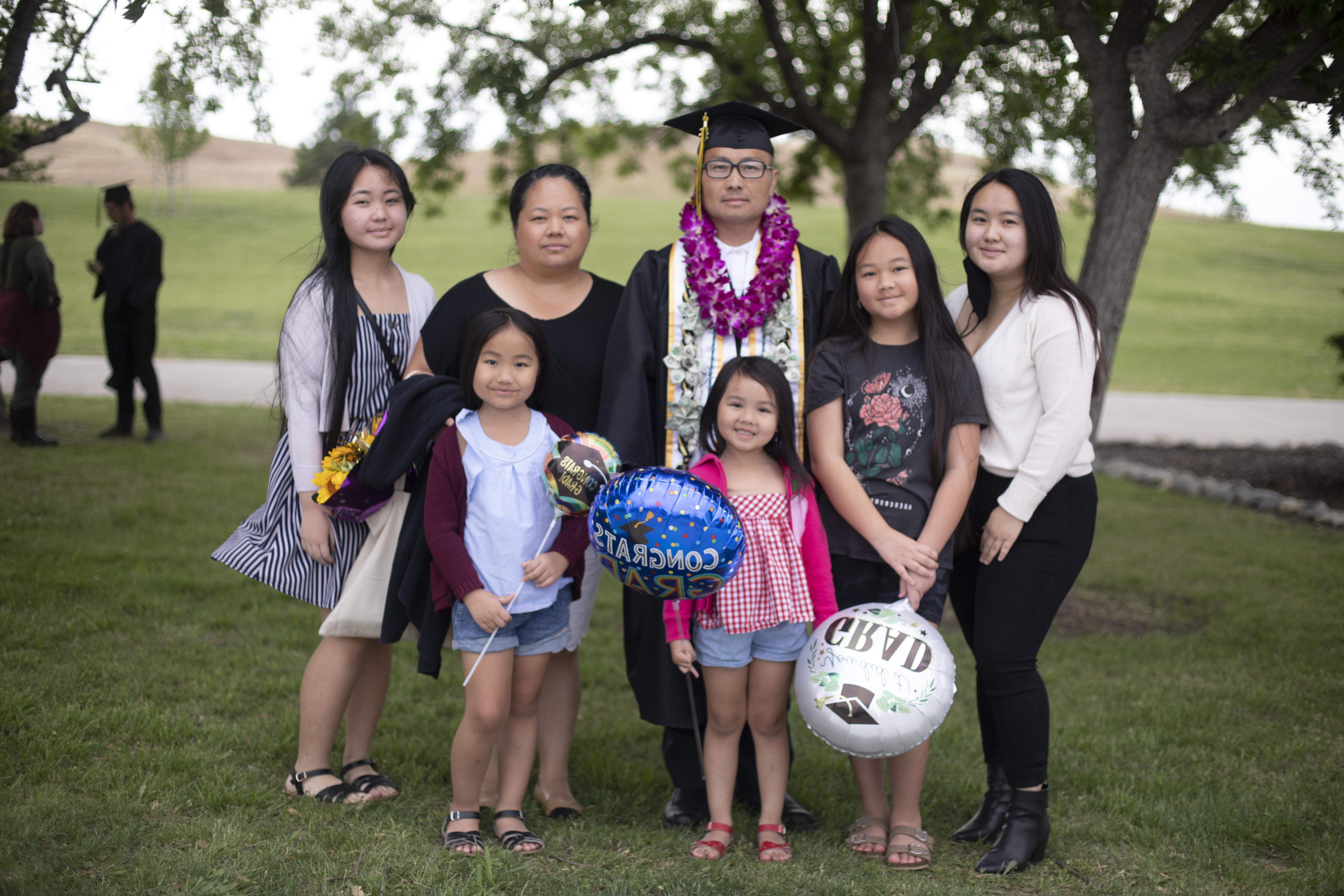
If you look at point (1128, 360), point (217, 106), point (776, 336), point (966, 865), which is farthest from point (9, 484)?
point (1128, 360)

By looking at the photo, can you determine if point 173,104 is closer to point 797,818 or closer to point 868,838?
point 797,818

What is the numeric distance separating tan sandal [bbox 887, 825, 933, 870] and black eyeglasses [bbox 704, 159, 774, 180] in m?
2.06

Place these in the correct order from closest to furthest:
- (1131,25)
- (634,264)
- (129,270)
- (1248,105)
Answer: (1248,105) < (1131,25) < (129,270) < (634,264)

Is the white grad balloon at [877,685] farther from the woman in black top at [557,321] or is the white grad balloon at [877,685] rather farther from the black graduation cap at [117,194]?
the black graduation cap at [117,194]

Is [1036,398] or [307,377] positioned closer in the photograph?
[1036,398]

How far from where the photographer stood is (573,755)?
3994 mm

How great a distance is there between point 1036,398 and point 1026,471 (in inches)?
9.0

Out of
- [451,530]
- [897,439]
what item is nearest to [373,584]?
[451,530]

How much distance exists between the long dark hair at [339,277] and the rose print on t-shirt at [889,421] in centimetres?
156

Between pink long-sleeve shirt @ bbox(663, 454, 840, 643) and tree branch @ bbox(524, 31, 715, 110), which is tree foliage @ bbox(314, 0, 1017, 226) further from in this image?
pink long-sleeve shirt @ bbox(663, 454, 840, 643)

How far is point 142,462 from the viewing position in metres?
8.13

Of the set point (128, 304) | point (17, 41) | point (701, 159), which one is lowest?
point (128, 304)

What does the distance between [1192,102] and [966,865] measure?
3713 mm

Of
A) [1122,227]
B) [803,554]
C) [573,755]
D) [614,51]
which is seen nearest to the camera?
[803,554]
